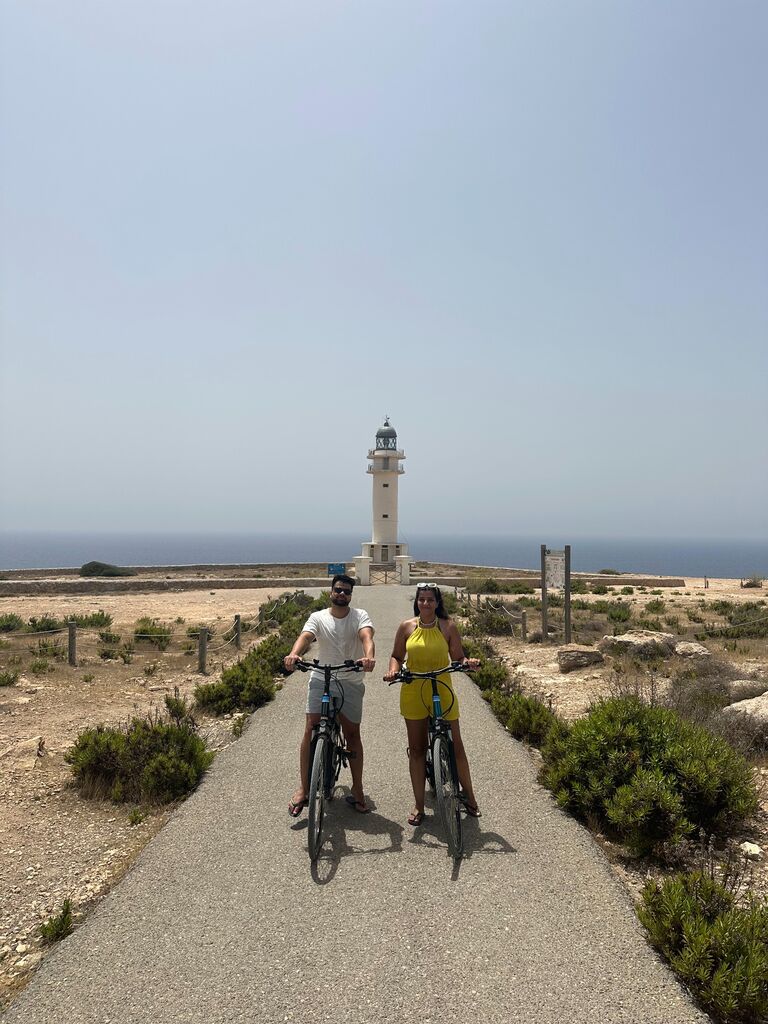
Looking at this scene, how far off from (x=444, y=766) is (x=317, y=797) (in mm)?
933

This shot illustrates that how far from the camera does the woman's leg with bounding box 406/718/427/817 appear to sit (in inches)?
193

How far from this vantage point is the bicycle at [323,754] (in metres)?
4.37

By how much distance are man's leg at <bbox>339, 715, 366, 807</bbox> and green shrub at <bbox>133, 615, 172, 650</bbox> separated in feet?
33.1

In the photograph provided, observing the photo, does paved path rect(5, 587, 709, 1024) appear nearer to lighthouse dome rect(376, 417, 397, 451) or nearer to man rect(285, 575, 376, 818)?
man rect(285, 575, 376, 818)

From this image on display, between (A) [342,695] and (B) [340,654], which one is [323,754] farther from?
(B) [340,654]

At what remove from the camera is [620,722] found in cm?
559

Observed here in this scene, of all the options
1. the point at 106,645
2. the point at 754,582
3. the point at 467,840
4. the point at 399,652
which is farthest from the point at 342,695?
the point at 754,582

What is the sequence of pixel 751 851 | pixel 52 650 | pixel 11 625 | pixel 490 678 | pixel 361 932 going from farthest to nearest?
pixel 11 625
pixel 52 650
pixel 490 678
pixel 751 851
pixel 361 932

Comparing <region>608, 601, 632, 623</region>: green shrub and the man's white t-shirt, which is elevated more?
the man's white t-shirt

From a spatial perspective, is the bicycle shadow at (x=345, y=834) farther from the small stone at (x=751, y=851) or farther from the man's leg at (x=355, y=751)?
the small stone at (x=751, y=851)

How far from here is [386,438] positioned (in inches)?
1893

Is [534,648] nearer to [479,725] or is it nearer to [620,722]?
[479,725]

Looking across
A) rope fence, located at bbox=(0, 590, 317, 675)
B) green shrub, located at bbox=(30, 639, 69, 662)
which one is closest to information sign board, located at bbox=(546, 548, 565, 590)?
rope fence, located at bbox=(0, 590, 317, 675)

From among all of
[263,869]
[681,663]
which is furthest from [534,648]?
[263,869]
